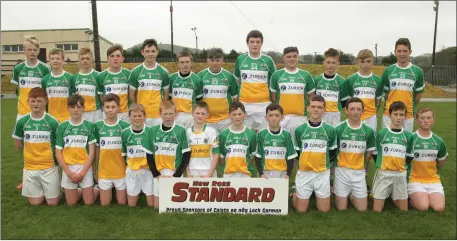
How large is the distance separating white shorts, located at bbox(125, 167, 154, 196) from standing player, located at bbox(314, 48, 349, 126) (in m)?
2.72

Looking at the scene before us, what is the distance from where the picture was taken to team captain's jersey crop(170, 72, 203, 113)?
585cm

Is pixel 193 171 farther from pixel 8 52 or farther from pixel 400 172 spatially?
pixel 8 52

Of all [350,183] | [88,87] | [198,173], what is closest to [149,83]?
[88,87]

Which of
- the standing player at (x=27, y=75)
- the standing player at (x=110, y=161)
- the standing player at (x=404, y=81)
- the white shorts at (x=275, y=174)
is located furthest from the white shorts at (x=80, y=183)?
the standing player at (x=404, y=81)

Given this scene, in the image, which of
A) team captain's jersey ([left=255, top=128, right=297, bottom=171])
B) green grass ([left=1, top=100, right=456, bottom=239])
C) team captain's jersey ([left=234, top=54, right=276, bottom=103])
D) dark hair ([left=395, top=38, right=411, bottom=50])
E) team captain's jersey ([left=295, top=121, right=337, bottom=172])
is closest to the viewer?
green grass ([left=1, top=100, right=456, bottom=239])

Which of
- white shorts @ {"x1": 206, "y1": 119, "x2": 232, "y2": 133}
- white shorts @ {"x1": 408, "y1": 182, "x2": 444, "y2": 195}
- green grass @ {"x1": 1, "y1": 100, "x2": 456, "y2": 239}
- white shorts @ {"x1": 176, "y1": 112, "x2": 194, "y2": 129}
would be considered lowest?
green grass @ {"x1": 1, "y1": 100, "x2": 456, "y2": 239}

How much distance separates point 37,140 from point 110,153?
3.25ft

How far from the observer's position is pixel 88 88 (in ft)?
19.1

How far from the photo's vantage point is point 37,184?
5.22 meters

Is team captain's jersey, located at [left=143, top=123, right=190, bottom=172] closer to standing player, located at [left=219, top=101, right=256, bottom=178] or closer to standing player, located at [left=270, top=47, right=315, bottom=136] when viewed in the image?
standing player, located at [left=219, top=101, right=256, bottom=178]

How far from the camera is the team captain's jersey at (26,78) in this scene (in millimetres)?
5887

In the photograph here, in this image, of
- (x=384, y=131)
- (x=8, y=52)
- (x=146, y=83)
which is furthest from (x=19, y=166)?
(x=8, y=52)

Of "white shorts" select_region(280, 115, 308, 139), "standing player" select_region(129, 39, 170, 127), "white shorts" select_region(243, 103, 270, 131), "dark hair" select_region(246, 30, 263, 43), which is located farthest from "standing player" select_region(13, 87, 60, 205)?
"white shorts" select_region(280, 115, 308, 139)

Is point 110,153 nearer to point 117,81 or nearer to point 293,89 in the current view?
point 117,81
